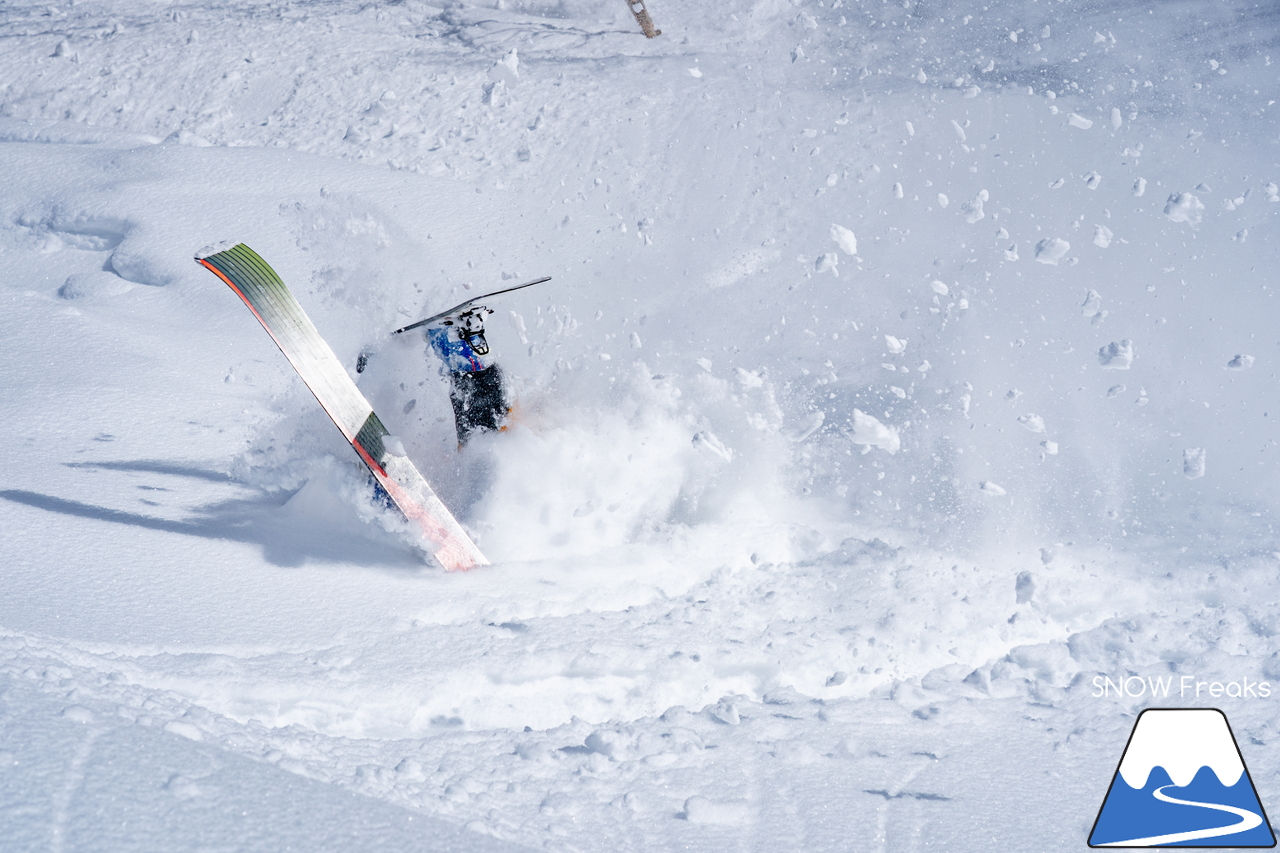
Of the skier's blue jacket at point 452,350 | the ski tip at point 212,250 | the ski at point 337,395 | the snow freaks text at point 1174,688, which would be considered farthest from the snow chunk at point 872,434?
the ski tip at point 212,250

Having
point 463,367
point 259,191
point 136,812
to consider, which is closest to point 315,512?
point 463,367

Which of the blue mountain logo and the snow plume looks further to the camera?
the snow plume

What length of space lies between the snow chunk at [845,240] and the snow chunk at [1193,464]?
3.07m

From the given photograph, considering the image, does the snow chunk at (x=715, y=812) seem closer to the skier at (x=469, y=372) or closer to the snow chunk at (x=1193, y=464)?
the skier at (x=469, y=372)

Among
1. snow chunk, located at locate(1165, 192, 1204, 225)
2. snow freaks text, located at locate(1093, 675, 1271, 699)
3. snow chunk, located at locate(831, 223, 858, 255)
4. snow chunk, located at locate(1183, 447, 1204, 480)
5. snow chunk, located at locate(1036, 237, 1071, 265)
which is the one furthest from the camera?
snow chunk, located at locate(831, 223, 858, 255)

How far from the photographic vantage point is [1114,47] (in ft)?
34.8

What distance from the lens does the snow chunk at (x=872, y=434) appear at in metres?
5.52

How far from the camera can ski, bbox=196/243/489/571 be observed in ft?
13.8

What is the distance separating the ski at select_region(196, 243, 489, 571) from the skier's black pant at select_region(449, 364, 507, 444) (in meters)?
0.57

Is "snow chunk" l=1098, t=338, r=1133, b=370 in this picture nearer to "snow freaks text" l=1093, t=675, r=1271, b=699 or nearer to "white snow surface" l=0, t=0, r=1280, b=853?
"white snow surface" l=0, t=0, r=1280, b=853

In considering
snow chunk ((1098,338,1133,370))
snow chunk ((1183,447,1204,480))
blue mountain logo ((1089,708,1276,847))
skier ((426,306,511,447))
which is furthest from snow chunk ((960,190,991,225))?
blue mountain logo ((1089,708,1276,847))

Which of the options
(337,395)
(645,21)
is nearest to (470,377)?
(337,395)

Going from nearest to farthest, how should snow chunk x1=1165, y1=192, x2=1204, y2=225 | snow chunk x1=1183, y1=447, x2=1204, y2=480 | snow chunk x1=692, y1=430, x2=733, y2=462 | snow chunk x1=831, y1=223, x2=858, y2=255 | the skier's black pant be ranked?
the skier's black pant < snow chunk x1=692, y1=430, x2=733, y2=462 < snow chunk x1=1183, y1=447, x2=1204, y2=480 < snow chunk x1=1165, y1=192, x2=1204, y2=225 < snow chunk x1=831, y1=223, x2=858, y2=255

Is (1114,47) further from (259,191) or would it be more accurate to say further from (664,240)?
(259,191)
